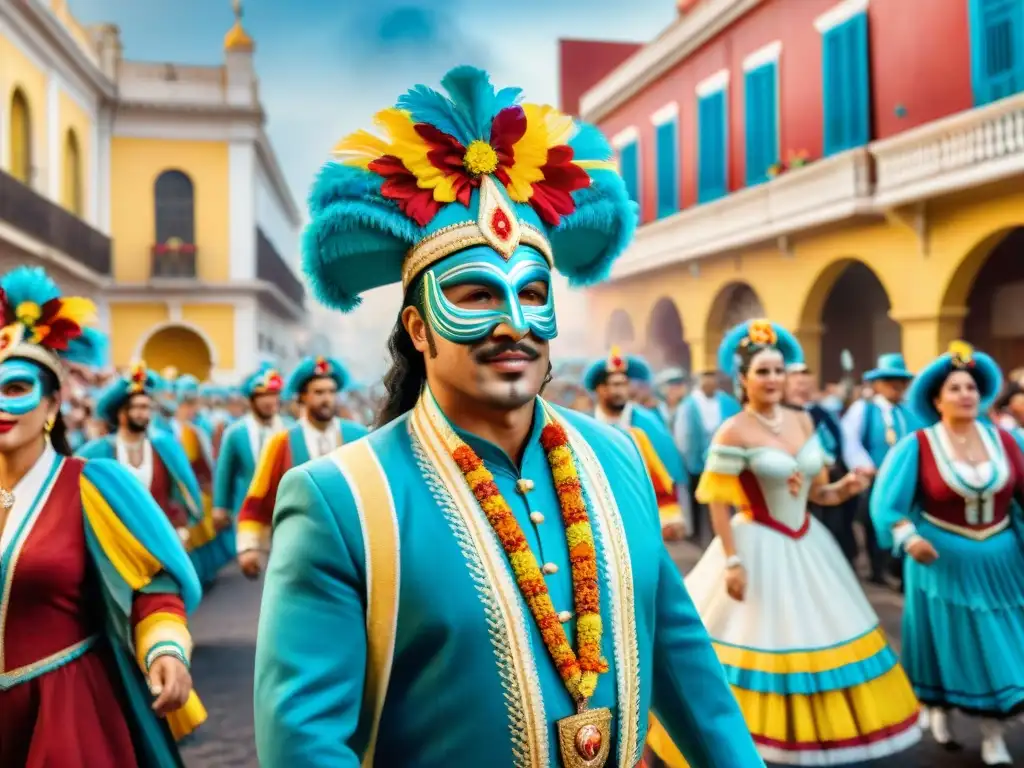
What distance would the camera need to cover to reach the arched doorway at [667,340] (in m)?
21.8

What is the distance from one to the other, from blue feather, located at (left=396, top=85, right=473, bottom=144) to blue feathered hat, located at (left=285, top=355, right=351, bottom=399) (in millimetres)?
5519

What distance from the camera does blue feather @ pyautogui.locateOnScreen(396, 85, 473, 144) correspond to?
212 cm

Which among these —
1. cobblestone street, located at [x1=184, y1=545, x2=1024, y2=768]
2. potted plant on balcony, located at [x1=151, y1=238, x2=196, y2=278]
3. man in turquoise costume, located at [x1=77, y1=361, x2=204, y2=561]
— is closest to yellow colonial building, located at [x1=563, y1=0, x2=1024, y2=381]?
cobblestone street, located at [x1=184, y1=545, x2=1024, y2=768]

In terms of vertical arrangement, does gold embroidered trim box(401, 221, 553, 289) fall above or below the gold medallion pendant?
above

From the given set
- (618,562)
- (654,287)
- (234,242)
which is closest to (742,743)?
(618,562)

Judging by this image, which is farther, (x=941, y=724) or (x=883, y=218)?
(x=883, y=218)

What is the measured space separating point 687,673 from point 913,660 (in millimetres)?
3781

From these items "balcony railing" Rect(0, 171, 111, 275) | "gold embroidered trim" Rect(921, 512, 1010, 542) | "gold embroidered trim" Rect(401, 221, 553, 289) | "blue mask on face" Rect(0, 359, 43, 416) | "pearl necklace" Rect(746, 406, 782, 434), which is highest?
"balcony railing" Rect(0, 171, 111, 275)

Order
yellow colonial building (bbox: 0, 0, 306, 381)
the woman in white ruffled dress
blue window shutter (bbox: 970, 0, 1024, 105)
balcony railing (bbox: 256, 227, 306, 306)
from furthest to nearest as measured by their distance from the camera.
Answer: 1. balcony railing (bbox: 256, 227, 306, 306)
2. yellow colonial building (bbox: 0, 0, 306, 381)
3. blue window shutter (bbox: 970, 0, 1024, 105)
4. the woman in white ruffled dress

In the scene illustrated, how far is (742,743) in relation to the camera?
6.91 feet

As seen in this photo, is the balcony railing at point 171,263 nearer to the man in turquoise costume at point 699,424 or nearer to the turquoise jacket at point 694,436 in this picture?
the man in turquoise costume at point 699,424

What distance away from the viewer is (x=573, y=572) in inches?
80.7

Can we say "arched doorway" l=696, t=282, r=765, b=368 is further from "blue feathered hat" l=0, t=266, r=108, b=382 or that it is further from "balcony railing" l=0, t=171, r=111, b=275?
"blue feathered hat" l=0, t=266, r=108, b=382

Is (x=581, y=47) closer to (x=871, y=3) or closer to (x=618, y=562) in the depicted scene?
(x=871, y=3)
